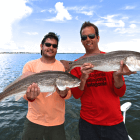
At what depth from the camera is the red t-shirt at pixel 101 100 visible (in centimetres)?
311

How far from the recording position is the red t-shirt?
311 centimetres

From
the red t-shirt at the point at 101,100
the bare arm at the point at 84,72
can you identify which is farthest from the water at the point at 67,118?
the bare arm at the point at 84,72

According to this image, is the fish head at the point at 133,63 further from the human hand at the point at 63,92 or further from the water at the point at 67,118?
the water at the point at 67,118

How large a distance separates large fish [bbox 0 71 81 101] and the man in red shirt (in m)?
0.44

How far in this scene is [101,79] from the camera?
3414 mm

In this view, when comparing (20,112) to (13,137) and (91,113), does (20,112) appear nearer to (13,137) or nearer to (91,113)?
(13,137)

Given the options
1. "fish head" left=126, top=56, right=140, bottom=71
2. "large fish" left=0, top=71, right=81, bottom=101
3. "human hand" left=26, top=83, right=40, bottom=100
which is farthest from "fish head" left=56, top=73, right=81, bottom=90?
"fish head" left=126, top=56, right=140, bottom=71

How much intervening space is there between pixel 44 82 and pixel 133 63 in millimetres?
3085

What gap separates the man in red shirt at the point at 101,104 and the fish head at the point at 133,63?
5.1 inches

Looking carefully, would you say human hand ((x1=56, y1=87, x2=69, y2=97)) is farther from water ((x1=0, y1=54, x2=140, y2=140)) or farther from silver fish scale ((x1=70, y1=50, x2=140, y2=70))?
water ((x1=0, y1=54, x2=140, y2=140))

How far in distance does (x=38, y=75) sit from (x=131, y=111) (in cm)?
901

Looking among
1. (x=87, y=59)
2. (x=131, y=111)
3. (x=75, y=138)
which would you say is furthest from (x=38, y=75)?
(x=131, y=111)

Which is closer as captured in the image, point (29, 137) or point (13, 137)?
point (29, 137)

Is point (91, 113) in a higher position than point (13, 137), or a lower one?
higher
